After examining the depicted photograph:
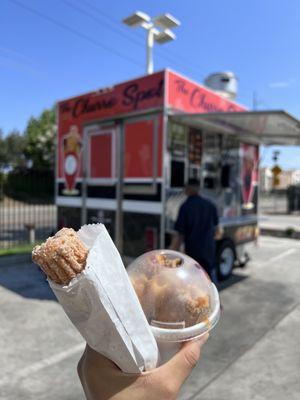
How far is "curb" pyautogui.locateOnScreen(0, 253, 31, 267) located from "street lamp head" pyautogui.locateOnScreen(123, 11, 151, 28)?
230 inches

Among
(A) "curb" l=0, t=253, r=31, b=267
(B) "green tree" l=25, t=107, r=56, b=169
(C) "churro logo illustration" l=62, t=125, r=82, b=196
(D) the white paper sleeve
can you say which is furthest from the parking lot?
(B) "green tree" l=25, t=107, r=56, b=169

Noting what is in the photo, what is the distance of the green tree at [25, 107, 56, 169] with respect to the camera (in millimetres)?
35531

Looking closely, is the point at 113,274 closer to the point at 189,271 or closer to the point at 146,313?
the point at 146,313

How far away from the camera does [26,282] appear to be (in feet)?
22.6

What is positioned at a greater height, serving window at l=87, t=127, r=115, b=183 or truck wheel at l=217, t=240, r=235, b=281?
serving window at l=87, t=127, r=115, b=183

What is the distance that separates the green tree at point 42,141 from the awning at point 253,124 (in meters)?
28.1

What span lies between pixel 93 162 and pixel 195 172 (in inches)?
70.4

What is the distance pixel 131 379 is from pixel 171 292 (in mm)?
325

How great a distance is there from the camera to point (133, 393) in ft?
4.11

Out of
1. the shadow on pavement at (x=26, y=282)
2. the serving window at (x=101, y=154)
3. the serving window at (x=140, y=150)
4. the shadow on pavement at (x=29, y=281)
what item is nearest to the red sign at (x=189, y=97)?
the serving window at (x=140, y=150)

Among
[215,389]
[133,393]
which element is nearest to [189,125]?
[215,389]

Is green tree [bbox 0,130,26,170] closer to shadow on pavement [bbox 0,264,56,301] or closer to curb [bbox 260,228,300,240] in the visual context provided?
curb [bbox 260,228,300,240]

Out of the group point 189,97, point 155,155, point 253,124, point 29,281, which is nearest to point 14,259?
point 29,281

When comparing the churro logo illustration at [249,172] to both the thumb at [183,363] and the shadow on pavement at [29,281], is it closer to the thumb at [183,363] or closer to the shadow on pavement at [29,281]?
the shadow on pavement at [29,281]
